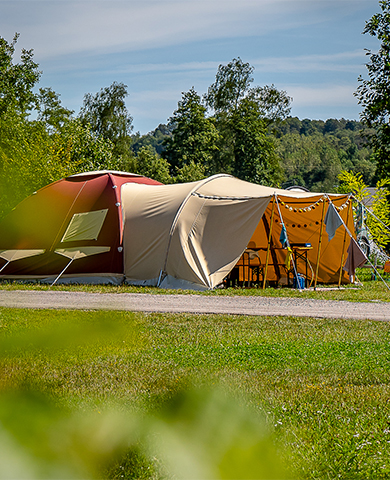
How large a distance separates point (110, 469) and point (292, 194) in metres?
14.5

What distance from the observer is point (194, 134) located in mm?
51344

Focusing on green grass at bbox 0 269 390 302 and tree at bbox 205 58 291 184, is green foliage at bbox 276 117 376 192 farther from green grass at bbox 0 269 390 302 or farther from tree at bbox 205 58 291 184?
green grass at bbox 0 269 390 302

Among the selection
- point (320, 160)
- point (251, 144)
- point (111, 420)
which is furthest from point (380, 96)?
point (320, 160)

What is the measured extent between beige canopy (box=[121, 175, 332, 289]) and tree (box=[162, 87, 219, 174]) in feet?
117

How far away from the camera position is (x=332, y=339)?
765 cm

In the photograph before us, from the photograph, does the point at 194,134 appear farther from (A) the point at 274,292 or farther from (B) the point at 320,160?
(B) the point at 320,160

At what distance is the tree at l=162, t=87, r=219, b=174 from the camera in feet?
167

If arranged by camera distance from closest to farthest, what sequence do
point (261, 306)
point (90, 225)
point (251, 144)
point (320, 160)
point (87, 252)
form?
point (261, 306) → point (87, 252) → point (90, 225) → point (251, 144) → point (320, 160)

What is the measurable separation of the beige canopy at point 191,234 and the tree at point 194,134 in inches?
1406

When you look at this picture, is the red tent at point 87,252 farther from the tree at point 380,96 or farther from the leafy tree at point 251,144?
the leafy tree at point 251,144

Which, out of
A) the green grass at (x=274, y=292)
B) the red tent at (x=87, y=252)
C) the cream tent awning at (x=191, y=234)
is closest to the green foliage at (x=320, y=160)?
the red tent at (x=87, y=252)

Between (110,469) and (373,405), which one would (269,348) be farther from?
(110,469)

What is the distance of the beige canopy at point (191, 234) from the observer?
1423 cm

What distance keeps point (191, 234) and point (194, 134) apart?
38023 mm
